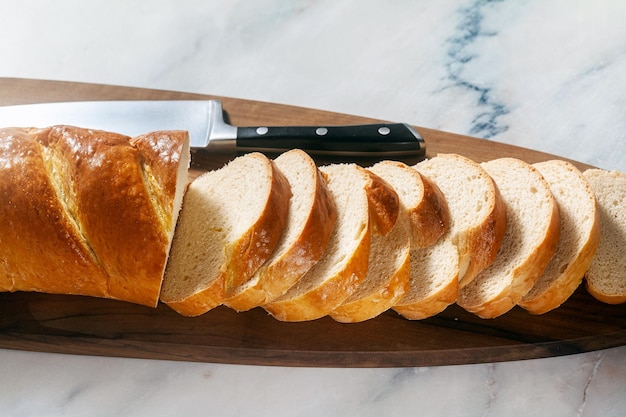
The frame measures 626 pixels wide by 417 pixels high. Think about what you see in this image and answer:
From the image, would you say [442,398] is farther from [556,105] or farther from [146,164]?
[556,105]

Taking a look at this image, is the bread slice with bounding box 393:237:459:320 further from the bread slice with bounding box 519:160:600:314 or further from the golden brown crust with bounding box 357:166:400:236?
the bread slice with bounding box 519:160:600:314

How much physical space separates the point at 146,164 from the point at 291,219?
62 centimetres

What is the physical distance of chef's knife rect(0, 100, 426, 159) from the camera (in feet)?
12.0

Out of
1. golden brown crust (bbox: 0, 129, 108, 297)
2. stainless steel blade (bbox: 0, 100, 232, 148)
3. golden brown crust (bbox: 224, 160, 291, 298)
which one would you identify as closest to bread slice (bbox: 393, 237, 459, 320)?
golden brown crust (bbox: 224, 160, 291, 298)

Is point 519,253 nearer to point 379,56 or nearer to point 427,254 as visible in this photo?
point 427,254

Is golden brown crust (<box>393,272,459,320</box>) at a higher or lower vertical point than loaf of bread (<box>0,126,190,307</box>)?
lower

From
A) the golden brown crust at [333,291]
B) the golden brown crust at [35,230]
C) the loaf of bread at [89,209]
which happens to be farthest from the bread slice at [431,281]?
the golden brown crust at [35,230]

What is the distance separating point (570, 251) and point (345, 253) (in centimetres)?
96

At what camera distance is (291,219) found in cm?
313

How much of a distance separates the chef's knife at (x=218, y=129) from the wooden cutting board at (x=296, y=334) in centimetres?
85

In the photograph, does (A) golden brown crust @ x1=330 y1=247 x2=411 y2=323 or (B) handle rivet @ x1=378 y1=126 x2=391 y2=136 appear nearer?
(A) golden brown crust @ x1=330 y1=247 x2=411 y2=323

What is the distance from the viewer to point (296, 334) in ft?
10.4

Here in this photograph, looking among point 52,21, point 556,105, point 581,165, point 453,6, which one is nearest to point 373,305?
point 581,165

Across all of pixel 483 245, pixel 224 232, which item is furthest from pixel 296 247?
pixel 483 245
